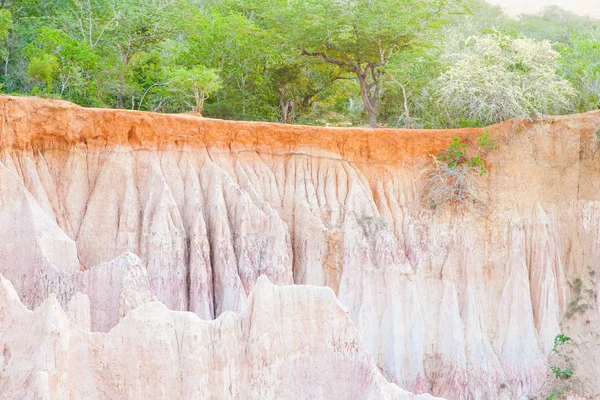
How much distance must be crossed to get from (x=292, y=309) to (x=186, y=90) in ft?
46.0

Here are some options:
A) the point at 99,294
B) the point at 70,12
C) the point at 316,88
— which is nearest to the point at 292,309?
the point at 99,294

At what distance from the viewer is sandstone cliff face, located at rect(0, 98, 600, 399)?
15938mm

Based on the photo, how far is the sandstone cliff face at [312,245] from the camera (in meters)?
15.9

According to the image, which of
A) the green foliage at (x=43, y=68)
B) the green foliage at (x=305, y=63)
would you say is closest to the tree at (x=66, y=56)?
the green foliage at (x=305, y=63)

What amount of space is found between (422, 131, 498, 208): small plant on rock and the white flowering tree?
1784mm

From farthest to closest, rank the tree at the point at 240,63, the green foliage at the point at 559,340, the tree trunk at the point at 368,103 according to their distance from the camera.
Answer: the tree at the point at 240,63 → the tree trunk at the point at 368,103 → the green foliage at the point at 559,340

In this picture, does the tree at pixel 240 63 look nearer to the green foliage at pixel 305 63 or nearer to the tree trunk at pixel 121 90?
the green foliage at pixel 305 63

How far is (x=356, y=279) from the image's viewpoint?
2270 cm

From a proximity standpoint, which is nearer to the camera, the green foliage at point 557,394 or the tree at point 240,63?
the green foliage at point 557,394

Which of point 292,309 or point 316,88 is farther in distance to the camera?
point 316,88

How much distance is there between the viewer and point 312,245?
2278 cm

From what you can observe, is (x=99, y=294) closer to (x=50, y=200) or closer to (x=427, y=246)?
(x=50, y=200)

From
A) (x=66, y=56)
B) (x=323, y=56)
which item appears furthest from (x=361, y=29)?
(x=66, y=56)

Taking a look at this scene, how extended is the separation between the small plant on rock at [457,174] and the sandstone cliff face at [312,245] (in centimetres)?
28
